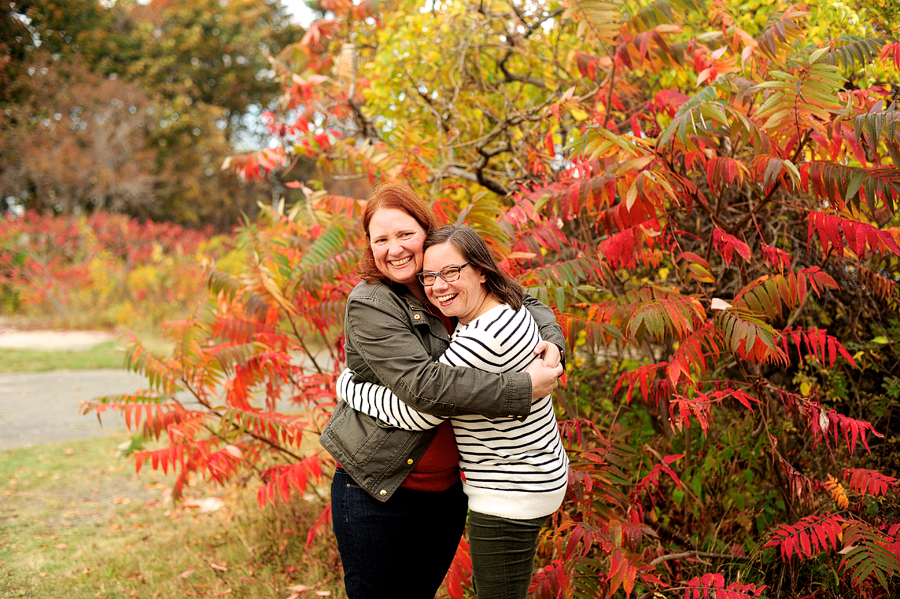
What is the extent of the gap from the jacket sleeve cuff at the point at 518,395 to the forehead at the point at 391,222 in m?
0.71

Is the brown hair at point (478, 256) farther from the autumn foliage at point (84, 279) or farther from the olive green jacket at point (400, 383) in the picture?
the autumn foliage at point (84, 279)

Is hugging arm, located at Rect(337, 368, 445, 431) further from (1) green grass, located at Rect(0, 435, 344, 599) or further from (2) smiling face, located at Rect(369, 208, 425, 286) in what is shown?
(1) green grass, located at Rect(0, 435, 344, 599)

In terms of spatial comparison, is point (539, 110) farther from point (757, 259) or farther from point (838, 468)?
point (838, 468)

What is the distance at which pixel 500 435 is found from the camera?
2223 mm

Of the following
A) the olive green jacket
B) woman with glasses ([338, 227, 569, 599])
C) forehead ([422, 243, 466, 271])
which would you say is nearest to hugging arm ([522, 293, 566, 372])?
the olive green jacket

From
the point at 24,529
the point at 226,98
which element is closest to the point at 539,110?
the point at 24,529

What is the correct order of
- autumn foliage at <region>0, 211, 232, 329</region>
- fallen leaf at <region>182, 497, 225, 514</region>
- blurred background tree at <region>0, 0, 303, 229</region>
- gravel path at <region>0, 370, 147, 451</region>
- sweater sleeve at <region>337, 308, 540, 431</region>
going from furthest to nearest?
1. blurred background tree at <region>0, 0, 303, 229</region>
2. autumn foliage at <region>0, 211, 232, 329</region>
3. gravel path at <region>0, 370, 147, 451</region>
4. fallen leaf at <region>182, 497, 225, 514</region>
5. sweater sleeve at <region>337, 308, 540, 431</region>

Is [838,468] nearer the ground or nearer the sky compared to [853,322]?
nearer the ground

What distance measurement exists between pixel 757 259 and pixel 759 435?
1112mm

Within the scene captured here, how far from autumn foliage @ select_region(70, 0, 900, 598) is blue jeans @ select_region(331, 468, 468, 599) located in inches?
30.3

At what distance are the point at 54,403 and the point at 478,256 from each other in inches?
322

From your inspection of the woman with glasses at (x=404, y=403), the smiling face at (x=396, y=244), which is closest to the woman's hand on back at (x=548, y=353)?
the woman with glasses at (x=404, y=403)

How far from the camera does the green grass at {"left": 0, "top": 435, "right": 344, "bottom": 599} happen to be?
13.2 feet

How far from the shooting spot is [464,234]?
A: 237 cm
